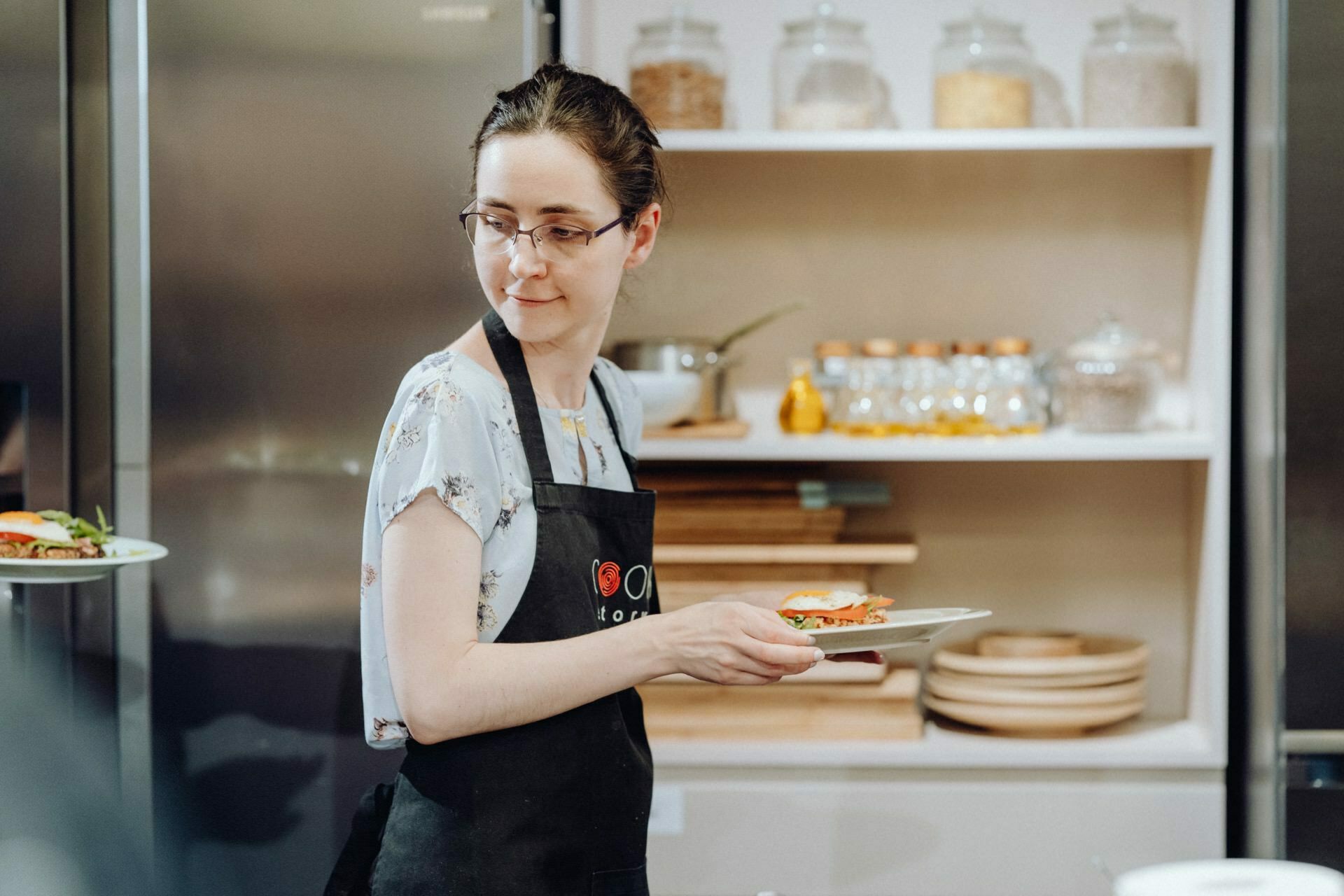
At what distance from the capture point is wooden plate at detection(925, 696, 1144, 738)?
1.95 metres

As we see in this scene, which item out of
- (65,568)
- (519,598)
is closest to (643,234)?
(519,598)

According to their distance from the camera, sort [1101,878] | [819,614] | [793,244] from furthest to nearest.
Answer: [793,244]
[1101,878]
[819,614]

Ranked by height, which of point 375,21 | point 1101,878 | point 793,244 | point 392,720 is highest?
point 375,21

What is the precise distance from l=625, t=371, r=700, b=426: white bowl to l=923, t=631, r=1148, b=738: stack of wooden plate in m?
0.63

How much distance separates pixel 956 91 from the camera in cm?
196

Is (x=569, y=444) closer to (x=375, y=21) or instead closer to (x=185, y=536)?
(x=185, y=536)

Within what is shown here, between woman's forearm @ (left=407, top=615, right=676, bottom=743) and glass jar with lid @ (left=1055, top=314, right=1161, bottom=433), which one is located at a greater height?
glass jar with lid @ (left=1055, top=314, right=1161, bottom=433)

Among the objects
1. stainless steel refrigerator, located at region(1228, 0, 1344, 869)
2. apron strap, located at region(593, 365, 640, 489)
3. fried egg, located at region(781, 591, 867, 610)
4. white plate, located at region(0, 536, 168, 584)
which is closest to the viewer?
white plate, located at region(0, 536, 168, 584)

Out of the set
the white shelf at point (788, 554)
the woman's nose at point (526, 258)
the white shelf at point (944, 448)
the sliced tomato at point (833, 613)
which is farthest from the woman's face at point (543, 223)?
the white shelf at point (788, 554)

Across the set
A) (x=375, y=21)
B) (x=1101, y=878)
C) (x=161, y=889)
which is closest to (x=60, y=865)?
(x=161, y=889)

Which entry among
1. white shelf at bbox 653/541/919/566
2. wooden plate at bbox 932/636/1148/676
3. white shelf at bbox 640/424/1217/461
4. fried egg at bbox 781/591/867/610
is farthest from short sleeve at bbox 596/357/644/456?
wooden plate at bbox 932/636/1148/676

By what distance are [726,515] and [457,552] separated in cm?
105

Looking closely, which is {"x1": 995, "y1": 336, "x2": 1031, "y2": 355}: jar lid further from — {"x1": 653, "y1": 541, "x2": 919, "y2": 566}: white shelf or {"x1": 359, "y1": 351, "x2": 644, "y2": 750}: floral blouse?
{"x1": 359, "y1": 351, "x2": 644, "y2": 750}: floral blouse

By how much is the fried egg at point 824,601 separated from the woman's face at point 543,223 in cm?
37
